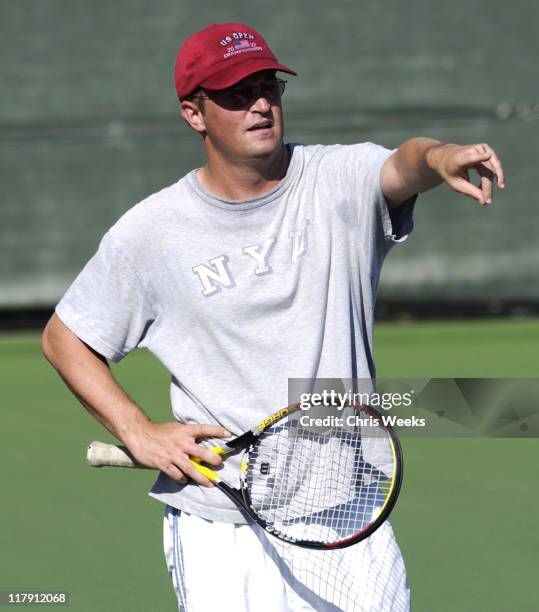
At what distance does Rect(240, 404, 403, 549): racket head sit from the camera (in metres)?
2.76

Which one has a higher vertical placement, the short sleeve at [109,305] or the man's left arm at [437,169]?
the man's left arm at [437,169]

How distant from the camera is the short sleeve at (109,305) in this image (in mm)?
2896

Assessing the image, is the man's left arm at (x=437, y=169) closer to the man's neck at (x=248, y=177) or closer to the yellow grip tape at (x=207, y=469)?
the man's neck at (x=248, y=177)

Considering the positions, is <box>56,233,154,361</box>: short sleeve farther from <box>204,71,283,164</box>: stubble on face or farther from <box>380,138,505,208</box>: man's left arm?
<box>380,138,505,208</box>: man's left arm

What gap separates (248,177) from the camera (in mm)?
2820

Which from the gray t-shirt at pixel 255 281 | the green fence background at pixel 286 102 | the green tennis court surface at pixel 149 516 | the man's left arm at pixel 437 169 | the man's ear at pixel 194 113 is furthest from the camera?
the green fence background at pixel 286 102

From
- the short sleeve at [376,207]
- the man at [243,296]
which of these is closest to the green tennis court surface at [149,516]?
the man at [243,296]

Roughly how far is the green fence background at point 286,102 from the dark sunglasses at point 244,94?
4751mm

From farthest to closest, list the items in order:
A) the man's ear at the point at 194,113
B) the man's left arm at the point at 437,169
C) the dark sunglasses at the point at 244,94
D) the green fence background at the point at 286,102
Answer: the green fence background at the point at 286,102, the man's ear at the point at 194,113, the dark sunglasses at the point at 244,94, the man's left arm at the point at 437,169

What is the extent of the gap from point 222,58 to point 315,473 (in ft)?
3.23

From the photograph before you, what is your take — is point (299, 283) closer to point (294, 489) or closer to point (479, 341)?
point (294, 489)

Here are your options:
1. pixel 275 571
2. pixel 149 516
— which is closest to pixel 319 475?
pixel 275 571

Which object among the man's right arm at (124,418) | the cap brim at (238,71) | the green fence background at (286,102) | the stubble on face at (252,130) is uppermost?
the green fence background at (286,102)

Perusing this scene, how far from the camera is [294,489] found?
280 centimetres
